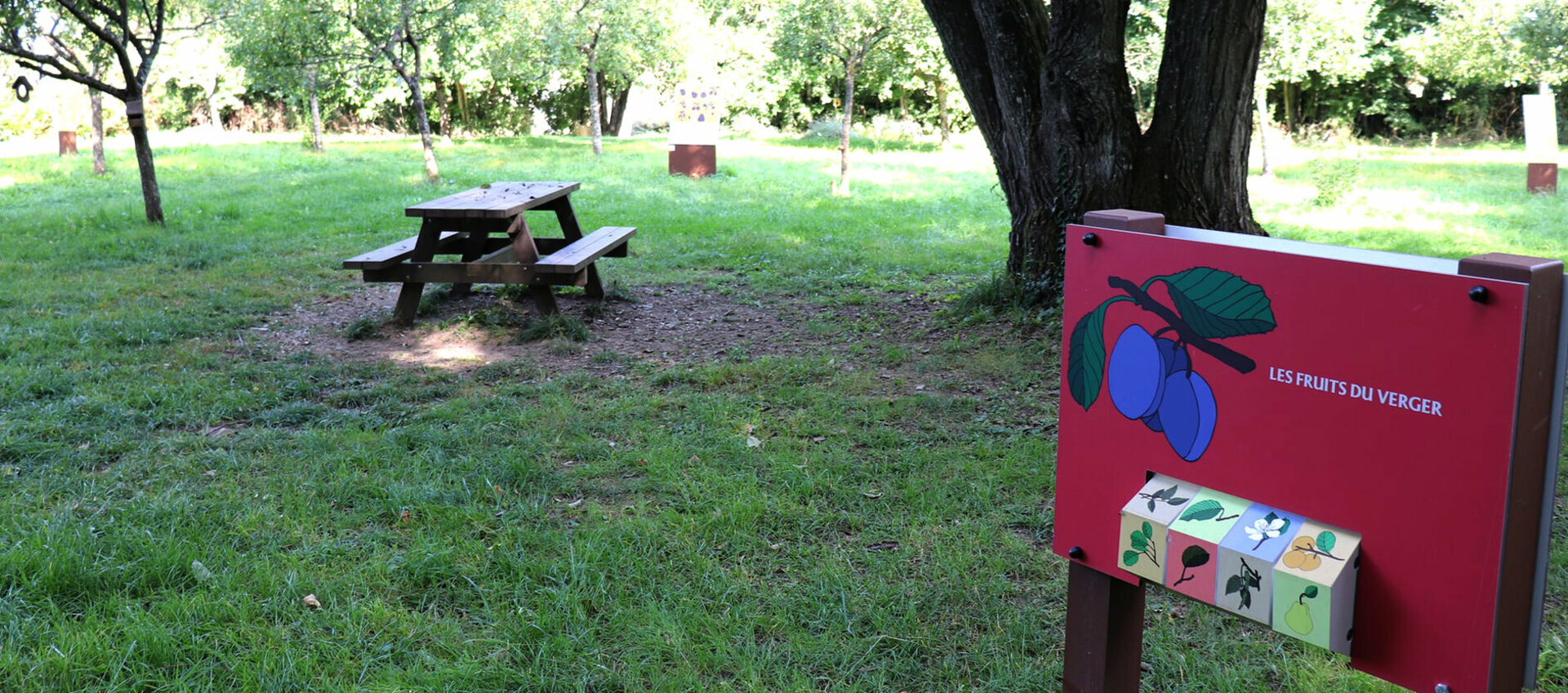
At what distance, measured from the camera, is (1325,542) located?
5.61 feet

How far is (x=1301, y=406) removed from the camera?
5.60 ft

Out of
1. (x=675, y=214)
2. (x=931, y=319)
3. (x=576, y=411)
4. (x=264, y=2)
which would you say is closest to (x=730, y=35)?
(x=264, y=2)

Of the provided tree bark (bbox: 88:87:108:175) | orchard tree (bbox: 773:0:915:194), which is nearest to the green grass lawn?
orchard tree (bbox: 773:0:915:194)

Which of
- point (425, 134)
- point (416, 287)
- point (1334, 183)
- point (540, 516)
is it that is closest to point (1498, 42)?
point (1334, 183)

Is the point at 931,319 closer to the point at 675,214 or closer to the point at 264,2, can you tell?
the point at 675,214

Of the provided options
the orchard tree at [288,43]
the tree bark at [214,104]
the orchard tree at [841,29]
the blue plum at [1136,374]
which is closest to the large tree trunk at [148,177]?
the orchard tree at [288,43]

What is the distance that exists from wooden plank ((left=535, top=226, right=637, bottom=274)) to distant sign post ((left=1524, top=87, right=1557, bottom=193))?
12903mm

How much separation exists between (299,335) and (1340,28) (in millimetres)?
16432

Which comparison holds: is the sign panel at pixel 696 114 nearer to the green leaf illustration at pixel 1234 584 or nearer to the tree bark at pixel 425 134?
the tree bark at pixel 425 134

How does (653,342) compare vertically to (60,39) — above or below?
below

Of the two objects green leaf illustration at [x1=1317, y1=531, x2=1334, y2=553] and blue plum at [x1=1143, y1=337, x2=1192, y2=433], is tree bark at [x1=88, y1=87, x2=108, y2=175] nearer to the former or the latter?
blue plum at [x1=1143, y1=337, x2=1192, y2=433]

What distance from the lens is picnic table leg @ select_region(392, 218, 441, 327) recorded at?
6.40 metres

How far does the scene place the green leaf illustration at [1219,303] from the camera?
5.67 ft

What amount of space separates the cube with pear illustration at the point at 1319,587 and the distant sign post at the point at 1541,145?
15441 mm
